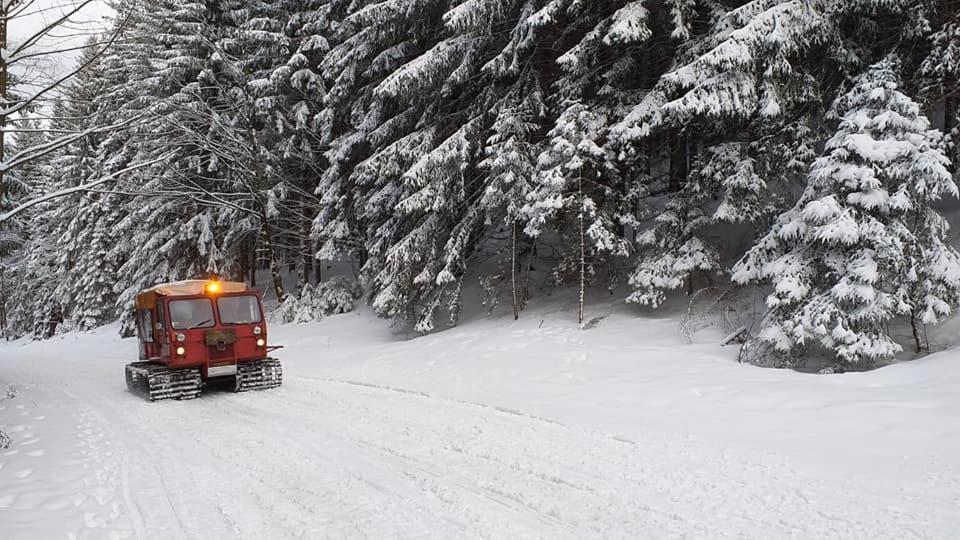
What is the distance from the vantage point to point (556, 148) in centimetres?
1167

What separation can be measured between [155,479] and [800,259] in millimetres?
8713

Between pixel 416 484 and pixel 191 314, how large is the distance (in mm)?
7639

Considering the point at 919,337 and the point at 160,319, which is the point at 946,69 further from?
the point at 160,319

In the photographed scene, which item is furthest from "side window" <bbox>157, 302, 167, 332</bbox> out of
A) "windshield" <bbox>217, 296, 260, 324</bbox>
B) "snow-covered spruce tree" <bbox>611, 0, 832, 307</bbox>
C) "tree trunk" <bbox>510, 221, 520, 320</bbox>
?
"snow-covered spruce tree" <bbox>611, 0, 832, 307</bbox>

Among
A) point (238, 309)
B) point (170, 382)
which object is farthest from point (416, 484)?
point (238, 309)

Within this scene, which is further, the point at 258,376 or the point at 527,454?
the point at 258,376

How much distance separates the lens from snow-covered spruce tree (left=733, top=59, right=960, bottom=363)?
7918 millimetres

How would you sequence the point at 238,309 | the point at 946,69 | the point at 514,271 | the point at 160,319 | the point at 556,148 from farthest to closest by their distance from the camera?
1. the point at 514,271
2. the point at 556,148
3. the point at 238,309
4. the point at 160,319
5. the point at 946,69

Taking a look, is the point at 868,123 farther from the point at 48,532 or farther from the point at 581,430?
the point at 48,532

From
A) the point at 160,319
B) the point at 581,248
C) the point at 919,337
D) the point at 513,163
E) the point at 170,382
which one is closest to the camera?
the point at 919,337

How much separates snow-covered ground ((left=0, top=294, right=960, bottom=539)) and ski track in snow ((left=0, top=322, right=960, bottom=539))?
0.02 meters

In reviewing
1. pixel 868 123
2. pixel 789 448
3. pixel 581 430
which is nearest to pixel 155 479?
pixel 581 430

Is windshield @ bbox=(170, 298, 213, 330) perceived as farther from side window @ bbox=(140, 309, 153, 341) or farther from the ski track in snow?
the ski track in snow

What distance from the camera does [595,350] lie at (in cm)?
1080
